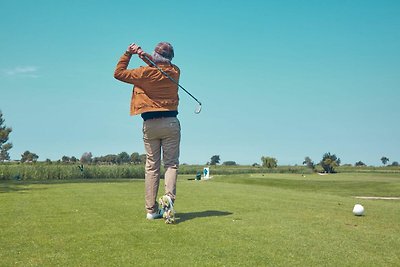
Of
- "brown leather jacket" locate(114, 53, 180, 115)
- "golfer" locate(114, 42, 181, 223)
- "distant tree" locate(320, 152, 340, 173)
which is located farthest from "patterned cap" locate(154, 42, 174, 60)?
"distant tree" locate(320, 152, 340, 173)

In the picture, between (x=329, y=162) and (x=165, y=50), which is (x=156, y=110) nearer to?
(x=165, y=50)

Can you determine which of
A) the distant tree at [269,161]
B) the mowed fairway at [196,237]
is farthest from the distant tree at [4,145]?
the mowed fairway at [196,237]

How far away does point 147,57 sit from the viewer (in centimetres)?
703

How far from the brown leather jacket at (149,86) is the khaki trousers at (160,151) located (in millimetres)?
243

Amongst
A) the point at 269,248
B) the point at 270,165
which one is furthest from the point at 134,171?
the point at 269,248

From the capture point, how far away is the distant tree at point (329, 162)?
61188mm

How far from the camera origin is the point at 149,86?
7.00 meters

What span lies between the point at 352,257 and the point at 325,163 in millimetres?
59371

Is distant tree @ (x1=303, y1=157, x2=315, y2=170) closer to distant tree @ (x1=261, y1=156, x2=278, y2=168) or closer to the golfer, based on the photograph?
distant tree @ (x1=261, y1=156, x2=278, y2=168)

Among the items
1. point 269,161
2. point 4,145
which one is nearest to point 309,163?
point 269,161

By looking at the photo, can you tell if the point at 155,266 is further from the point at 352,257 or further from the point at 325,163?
the point at 325,163

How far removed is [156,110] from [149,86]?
42 cm

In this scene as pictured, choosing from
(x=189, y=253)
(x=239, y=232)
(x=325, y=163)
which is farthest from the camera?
(x=325, y=163)

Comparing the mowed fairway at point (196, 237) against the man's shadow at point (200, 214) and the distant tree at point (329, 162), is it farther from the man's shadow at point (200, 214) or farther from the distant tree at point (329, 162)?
the distant tree at point (329, 162)
